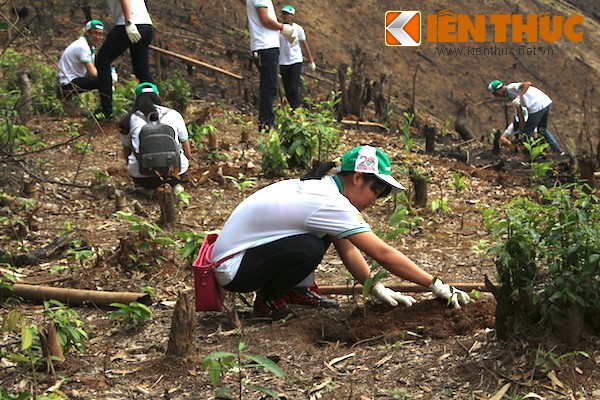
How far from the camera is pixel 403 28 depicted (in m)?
21.8

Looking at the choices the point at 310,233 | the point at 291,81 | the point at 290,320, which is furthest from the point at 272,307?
the point at 291,81

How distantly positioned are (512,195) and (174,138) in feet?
10.0

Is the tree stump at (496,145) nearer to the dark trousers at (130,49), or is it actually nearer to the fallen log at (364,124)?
the fallen log at (364,124)

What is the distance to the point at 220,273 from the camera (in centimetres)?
397

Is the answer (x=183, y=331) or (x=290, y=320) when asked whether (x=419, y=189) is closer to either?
(x=290, y=320)

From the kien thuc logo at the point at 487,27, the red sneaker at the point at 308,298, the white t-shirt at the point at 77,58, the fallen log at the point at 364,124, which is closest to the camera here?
the red sneaker at the point at 308,298

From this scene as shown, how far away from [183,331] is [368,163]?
1.13 meters

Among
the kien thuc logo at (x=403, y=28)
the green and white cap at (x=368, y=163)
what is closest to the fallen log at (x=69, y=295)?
the green and white cap at (x=368, y=163)

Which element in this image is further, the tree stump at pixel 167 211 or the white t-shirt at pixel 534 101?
the white t-shirt at pixel 534 101

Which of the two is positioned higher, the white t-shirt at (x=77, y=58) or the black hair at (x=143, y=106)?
the black hair at (x=143, y=106)

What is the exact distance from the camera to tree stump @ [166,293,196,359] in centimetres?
350

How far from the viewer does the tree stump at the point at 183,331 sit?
350 centimetres

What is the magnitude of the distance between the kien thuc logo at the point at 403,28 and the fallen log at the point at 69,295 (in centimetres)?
1665

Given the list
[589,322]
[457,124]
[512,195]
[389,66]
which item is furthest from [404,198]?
[389,66]
